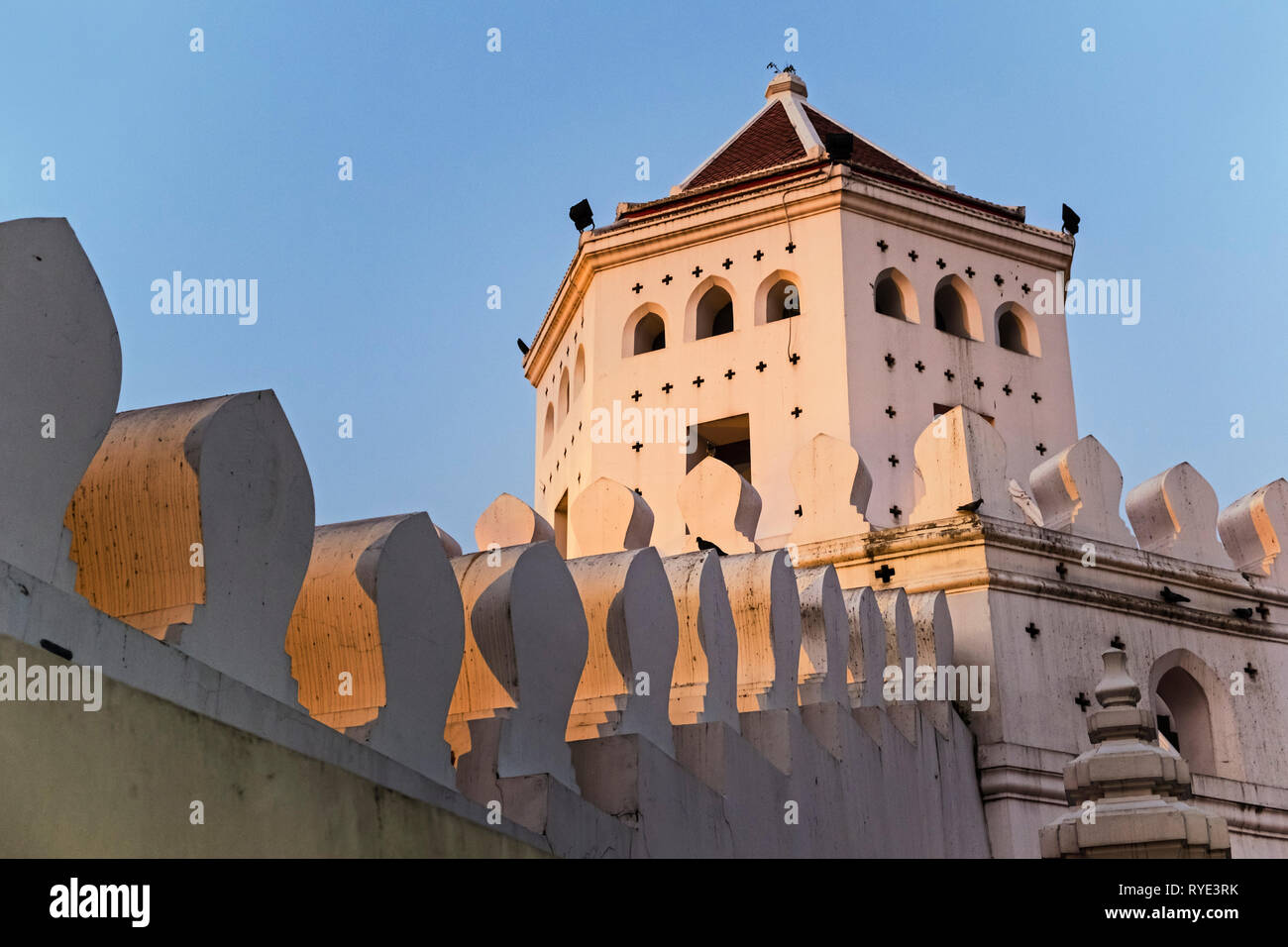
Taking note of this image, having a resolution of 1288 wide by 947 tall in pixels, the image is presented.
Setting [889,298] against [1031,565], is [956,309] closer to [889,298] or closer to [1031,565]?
[889,298]

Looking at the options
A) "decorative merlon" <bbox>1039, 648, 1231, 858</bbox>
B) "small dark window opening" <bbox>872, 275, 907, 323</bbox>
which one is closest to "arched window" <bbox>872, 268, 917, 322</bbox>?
"small dark window opening" <bbox>872, 275, 907, 323</bbox>

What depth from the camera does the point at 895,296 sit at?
1700 cm

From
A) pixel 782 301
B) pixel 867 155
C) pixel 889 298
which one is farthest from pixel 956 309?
pixel 867 155

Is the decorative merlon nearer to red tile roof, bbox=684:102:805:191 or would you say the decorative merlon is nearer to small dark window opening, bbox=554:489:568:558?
small dark window opening, bbox=554:489:568:558

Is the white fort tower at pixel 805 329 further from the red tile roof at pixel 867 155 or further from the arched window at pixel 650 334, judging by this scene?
the red tile roof at pixel 867 155

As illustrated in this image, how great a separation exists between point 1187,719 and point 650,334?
7.27 m

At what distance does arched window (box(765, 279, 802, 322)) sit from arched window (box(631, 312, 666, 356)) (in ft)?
4.13

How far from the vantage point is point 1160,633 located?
12.8 metres

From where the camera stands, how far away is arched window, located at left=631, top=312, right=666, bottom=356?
1738 cm

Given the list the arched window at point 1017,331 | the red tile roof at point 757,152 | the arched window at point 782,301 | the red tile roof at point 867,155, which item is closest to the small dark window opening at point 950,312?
the arched window at point 1017,331

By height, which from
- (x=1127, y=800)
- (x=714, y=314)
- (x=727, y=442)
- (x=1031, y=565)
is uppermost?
(x=714, y=314)

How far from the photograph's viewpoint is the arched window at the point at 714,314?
17156 millimetres

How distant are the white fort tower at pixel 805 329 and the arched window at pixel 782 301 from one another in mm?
21

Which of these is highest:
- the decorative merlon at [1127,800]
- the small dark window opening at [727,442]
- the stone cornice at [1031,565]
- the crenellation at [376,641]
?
the small dark window opening at [727,442]
